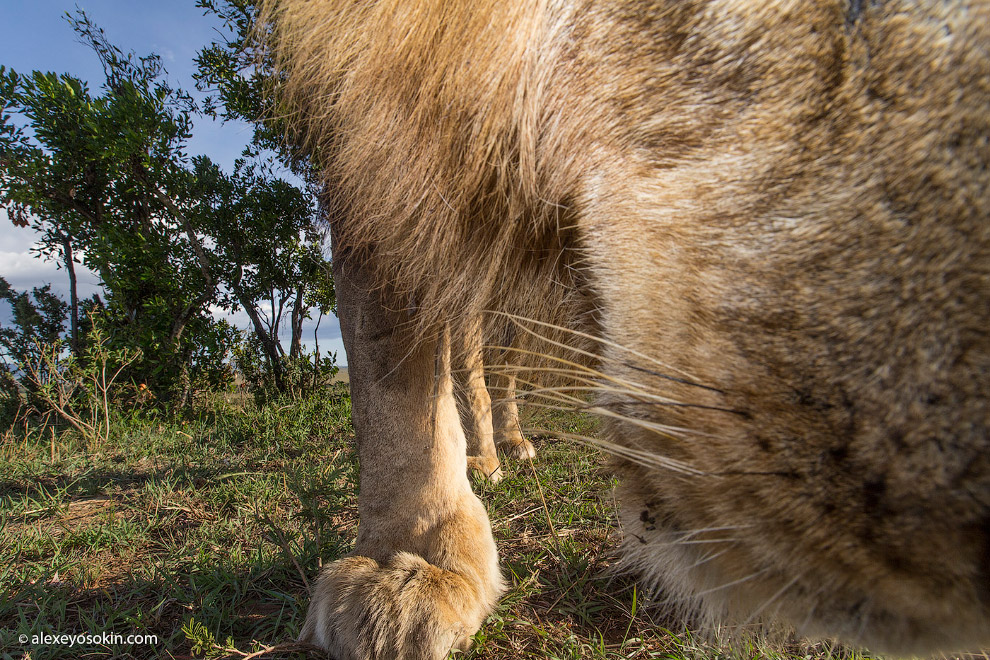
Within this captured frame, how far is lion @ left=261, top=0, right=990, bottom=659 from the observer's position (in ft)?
2.28

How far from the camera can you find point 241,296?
18.0 feet

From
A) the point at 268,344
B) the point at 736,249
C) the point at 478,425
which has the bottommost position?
the point at 478,425

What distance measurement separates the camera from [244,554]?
230cm

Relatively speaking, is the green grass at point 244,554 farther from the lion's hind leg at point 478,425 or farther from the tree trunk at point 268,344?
the tree trunk at point 268,344

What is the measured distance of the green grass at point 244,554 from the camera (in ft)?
5.50

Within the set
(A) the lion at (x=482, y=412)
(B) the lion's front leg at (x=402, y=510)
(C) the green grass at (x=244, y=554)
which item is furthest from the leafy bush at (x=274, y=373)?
(B) the lion's front leg at (x=402, y=510)

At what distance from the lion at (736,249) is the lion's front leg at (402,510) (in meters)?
0.03

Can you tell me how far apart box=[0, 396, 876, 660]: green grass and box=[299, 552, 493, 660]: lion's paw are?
0.09 meters

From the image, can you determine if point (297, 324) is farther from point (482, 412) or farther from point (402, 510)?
point (402, 510)

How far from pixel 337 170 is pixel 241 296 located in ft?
14.1

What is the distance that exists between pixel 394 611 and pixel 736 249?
1284mm

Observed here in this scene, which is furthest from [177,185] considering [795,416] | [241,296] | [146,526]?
[795,416]

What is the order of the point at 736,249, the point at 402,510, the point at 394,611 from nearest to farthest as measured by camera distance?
the point at 736,249 → the point at 394,611 → the point at 402,510

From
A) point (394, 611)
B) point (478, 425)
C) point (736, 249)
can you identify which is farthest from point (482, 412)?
→ point (736, 249)
